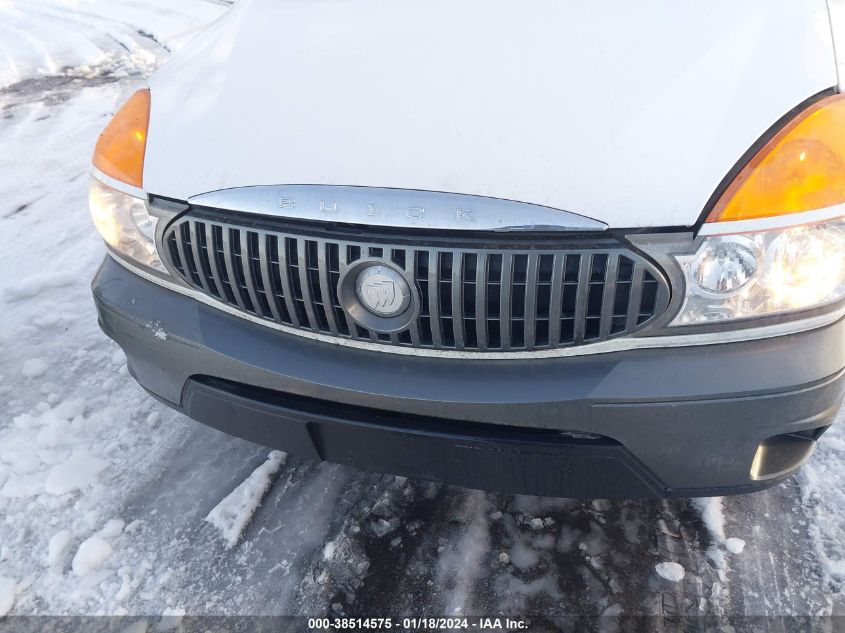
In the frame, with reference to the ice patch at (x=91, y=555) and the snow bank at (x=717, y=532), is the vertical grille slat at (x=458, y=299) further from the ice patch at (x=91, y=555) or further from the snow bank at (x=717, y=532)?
the ice patch at (x=91, y=555)

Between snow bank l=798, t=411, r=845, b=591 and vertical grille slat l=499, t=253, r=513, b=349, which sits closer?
vertical grille slat l=499, t=253, r=513, b=349

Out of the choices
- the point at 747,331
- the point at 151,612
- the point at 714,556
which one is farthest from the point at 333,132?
the point at 714,556

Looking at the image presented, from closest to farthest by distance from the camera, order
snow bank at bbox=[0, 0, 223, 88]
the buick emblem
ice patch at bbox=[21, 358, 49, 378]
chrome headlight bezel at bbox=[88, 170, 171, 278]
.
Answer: the buick emblem < chrome headlight bezel at bbox=[88, 170, 171, 278] < ice patch at bbox=[21, 358, 49, 378] < snow bank at bbox=[0, 0, 223, 88]

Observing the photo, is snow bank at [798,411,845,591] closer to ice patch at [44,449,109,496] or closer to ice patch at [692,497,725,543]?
ice patch at [692,497,725,543]

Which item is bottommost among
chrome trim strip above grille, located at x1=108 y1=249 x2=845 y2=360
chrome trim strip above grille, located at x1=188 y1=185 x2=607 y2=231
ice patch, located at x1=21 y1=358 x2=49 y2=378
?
ice patch, located at x1=21 y1=358 x2=49 y2=378

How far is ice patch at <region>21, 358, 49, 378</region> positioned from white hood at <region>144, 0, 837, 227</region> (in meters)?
1.51

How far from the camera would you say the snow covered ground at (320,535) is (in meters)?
2.08

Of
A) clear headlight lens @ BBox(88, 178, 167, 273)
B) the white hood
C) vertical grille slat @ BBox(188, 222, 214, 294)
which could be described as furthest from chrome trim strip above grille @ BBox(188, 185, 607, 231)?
clear headlight lens @ BBox(88, 178, 167, 273)

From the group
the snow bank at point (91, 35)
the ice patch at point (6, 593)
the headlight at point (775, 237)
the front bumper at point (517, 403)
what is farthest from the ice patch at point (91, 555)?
the snow bank at point (91, 35)

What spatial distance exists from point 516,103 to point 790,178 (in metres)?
0.66

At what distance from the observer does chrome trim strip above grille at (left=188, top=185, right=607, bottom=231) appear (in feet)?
5.23

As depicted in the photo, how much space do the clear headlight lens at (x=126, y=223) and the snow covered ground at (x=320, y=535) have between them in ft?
2.91

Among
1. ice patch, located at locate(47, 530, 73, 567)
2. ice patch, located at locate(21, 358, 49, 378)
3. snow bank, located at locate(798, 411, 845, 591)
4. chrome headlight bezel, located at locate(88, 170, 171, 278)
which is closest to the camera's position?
chrome headlight bezel, located at locate(88, 170, 171, 278)

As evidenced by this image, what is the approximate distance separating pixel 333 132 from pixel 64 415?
5.80 ft
